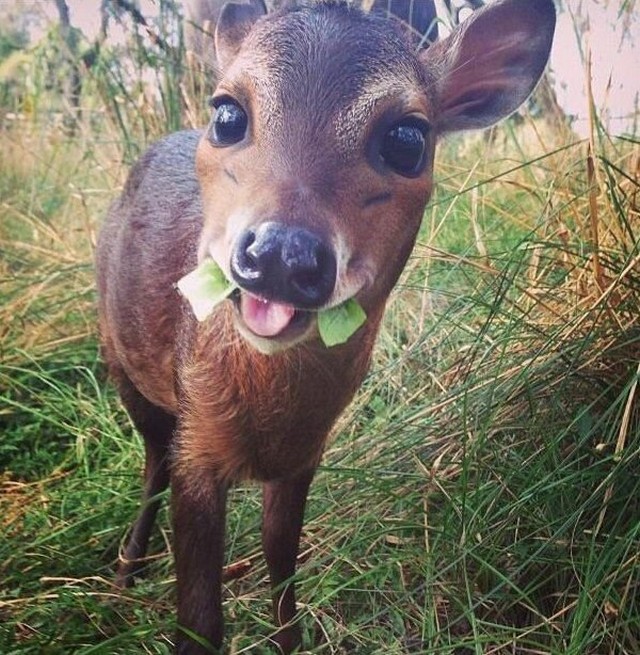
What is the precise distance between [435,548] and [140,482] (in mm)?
838

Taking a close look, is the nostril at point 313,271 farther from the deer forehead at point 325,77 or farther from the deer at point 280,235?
the deer forehead at point 325,77

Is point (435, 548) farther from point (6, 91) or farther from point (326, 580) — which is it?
point (6, 91)

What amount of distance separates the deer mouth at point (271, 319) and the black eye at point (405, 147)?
28 cm

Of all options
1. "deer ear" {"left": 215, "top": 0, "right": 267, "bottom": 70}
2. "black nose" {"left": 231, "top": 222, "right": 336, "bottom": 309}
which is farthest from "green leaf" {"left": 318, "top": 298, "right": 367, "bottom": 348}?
"deer ear" {"left": 215, "top": 0, "right": 267, "bottom": 70}

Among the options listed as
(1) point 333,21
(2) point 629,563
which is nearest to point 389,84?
(1) point 333,21

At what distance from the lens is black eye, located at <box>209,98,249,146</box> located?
4.75 ft

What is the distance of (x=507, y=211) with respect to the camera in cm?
262

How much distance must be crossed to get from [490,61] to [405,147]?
34cm

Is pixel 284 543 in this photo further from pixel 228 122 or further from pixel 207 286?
pixel 228 122

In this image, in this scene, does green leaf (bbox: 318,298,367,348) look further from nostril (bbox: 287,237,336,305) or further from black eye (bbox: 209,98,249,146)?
black eye (bbox: 209,98,249,146)

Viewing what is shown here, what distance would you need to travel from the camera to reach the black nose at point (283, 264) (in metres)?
1.20

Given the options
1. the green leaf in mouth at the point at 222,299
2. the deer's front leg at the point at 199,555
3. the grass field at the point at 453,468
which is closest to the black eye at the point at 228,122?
the green leaf in mouth at the point at 222,299

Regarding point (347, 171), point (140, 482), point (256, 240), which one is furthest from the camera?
point (140, 482)

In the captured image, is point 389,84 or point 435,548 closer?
point 389,84
